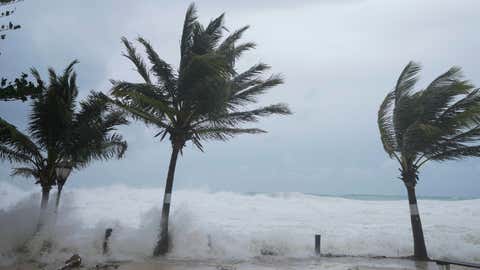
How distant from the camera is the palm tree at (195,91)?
1175cm

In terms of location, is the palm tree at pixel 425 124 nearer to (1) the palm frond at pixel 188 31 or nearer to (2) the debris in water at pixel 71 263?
(1) the palm frond at pixel 188 31

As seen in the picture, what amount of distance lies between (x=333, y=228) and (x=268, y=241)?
8.59m

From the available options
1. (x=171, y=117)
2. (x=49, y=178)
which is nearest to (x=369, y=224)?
(x=171, y=117)

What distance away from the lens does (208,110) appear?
476 inches

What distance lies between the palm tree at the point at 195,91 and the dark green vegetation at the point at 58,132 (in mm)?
1602

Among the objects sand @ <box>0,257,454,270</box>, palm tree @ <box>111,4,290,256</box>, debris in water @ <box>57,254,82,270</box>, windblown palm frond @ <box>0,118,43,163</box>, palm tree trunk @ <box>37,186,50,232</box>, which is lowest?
sand @ <box>0,257,454,270</box>

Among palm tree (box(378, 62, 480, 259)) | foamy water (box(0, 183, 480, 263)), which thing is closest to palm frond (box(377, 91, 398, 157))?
palm tree (box(378, 62, 480, 259))

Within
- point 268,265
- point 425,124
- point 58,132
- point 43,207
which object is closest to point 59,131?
point 58,132

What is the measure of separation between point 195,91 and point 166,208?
3.93 m

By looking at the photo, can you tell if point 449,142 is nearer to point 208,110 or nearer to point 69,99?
point 208,110

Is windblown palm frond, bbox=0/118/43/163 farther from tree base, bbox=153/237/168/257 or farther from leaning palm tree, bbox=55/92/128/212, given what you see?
tree base, bbox=153/237/168/257

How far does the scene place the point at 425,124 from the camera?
462 inches

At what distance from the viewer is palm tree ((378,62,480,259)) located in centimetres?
1184

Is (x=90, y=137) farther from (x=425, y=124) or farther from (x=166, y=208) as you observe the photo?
(x=425, y=124)
